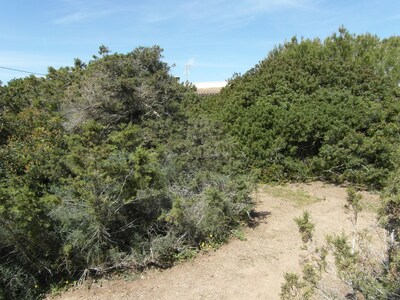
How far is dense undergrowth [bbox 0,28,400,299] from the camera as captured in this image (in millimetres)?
4605

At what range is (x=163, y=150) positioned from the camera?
609 cm

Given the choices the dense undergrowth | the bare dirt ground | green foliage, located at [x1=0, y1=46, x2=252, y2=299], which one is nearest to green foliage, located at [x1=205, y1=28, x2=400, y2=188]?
the dense undergrowth

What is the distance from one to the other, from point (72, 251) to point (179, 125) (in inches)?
149

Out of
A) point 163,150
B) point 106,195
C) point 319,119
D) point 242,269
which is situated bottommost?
point 242,269

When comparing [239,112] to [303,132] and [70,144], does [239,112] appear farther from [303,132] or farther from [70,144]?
[70,144]

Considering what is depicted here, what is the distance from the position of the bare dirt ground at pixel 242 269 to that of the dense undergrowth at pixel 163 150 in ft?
→ 0.95

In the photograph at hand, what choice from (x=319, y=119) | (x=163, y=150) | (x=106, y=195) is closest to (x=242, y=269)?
(x=106, y=195)

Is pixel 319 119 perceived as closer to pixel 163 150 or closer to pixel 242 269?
pixel 163 150

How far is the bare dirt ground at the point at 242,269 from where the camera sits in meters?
4.39

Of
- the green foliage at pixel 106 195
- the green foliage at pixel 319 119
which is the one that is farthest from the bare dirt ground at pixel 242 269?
the green foliage at pixel 319 119

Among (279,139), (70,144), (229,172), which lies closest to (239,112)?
(279,139)

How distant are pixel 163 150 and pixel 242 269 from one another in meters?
2.42

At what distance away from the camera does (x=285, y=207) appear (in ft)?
22.5

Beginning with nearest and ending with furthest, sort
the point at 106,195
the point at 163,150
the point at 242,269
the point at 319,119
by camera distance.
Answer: the point at 106,195 < the point at 242,269 < the point at 163,150 < the point at 319,119
